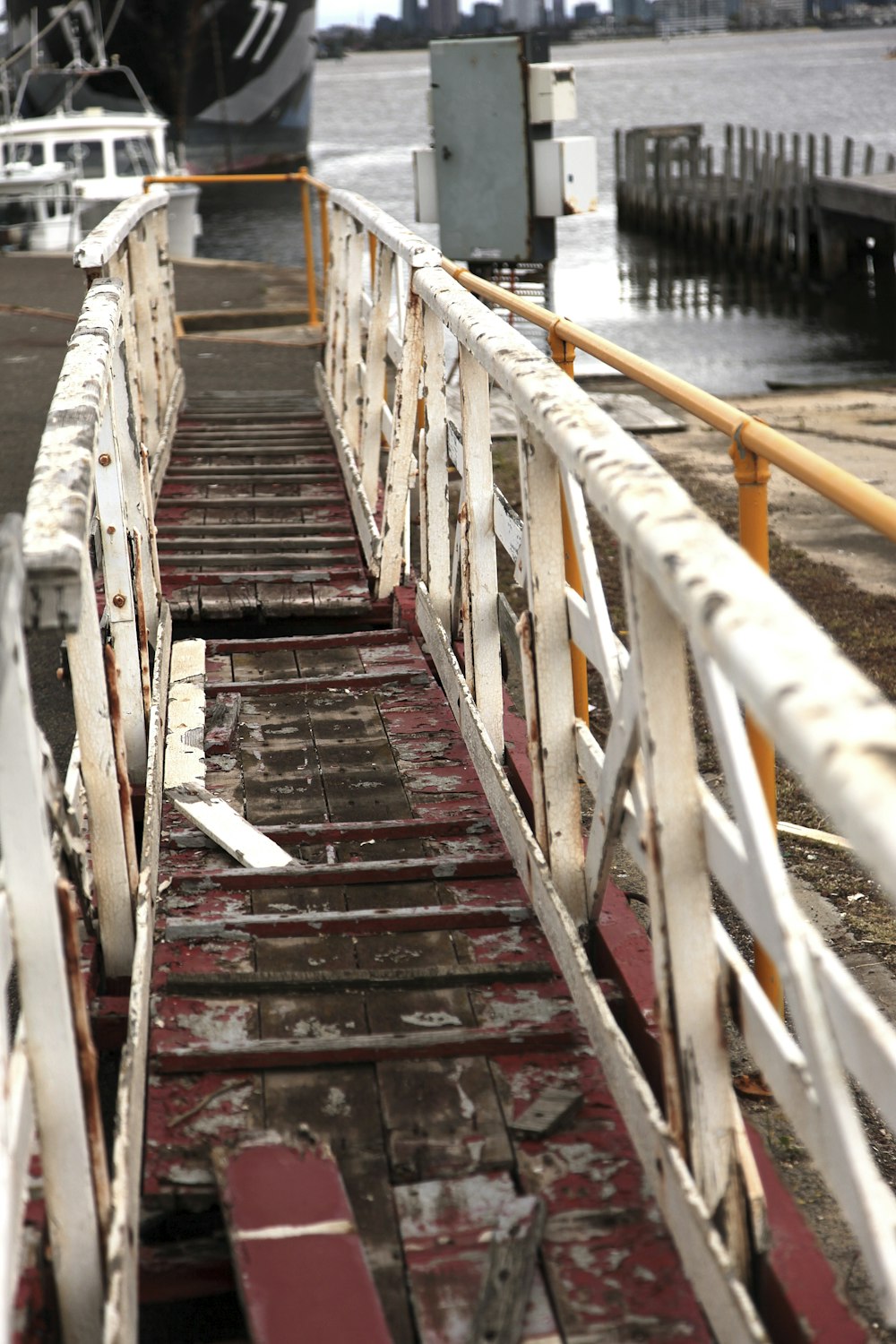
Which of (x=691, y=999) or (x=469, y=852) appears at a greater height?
(x=691, y=999)

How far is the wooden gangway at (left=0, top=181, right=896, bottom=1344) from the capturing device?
180 cm

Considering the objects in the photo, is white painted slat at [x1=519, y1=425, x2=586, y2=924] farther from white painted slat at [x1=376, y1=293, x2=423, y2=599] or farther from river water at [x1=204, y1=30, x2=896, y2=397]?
river water at [x1=204, y1=30, x2=896, y2=397]

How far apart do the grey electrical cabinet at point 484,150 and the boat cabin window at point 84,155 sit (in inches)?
793

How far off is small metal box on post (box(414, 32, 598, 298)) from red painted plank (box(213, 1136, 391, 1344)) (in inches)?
319

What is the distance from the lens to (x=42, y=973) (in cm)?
190

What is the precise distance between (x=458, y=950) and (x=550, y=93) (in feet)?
24.3

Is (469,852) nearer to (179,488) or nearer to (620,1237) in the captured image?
(620,1237)

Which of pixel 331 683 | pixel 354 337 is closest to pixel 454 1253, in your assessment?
pixel 331 683

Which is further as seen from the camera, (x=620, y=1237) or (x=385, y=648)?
(x=385, y=648)

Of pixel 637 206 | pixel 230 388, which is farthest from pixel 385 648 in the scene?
pixel 637 206

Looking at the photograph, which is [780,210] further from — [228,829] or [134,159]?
[228,829]

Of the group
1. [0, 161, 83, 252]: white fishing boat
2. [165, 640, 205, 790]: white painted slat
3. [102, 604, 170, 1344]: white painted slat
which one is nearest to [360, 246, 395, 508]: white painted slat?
[165, 640, 205, 790]: white painted slat

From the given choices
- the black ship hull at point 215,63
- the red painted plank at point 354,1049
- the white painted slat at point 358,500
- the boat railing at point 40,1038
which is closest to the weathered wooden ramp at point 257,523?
the white painted slat at point 358,500

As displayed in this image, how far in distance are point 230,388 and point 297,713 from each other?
734 centimetres
